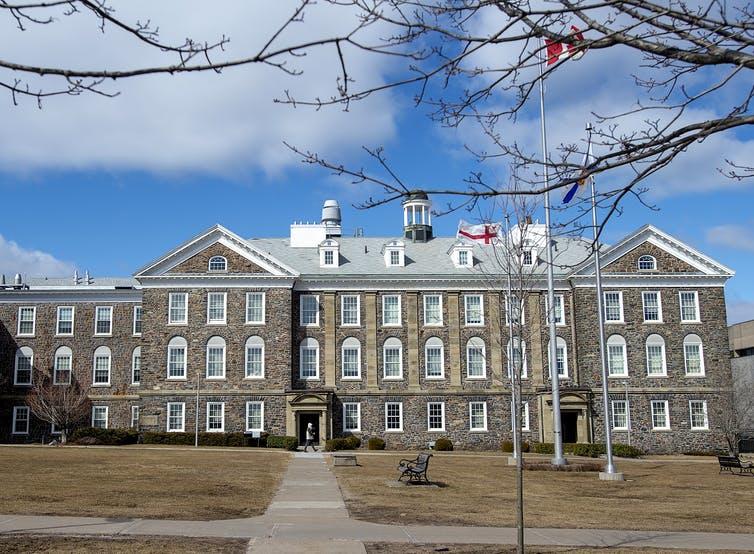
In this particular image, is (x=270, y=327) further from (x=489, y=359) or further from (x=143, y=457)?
(x=143, y=457)

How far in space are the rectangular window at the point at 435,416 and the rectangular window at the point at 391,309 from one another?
5.75m

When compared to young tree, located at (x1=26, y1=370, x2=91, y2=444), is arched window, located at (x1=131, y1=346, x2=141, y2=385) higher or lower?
higher

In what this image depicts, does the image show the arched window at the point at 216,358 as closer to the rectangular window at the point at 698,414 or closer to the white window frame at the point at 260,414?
the white window frame at the point at 260,414

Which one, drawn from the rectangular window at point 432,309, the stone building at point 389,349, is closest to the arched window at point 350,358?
the stone building at point 389,349

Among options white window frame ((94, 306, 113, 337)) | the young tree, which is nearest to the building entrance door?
the young tree

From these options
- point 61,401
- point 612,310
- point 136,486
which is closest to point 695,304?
point 612,310

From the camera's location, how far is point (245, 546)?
39.8ft

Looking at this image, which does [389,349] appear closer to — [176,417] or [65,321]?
[176,417]

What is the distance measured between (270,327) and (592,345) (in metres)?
20.6

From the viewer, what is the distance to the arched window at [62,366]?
55969 millimetres

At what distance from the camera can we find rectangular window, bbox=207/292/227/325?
170ft

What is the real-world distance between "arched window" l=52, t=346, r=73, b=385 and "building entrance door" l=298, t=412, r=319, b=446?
16.7 metres

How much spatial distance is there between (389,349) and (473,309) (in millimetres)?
6142

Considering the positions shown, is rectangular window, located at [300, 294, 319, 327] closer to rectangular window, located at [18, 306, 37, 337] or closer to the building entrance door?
the building entrance door
